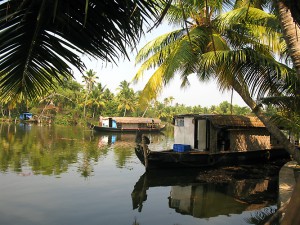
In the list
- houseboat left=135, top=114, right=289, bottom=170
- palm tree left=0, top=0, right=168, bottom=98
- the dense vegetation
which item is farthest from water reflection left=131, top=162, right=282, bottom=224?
the dense vegetation

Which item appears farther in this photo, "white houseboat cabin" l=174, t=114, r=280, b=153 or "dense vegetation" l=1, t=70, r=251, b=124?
"dense vegetation" l=1, t=70, r=251, b=124

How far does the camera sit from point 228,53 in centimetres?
672

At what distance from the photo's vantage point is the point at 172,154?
37.2 feet

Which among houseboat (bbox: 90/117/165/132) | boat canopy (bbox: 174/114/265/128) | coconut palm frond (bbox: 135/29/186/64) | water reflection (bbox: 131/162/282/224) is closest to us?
water reflection (bbox: 131/162/282/224)

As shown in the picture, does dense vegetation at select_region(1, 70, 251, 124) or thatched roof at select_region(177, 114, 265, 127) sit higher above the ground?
dense vegetation at select_region(1, 70, 251, 124)

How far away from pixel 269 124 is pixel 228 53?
89.3 inches

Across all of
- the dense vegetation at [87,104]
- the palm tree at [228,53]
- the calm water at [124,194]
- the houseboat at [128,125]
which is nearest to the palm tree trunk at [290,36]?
the palm tree at [228,53]

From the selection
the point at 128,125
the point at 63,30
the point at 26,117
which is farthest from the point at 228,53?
the point at 26,117

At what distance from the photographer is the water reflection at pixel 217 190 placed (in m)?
7.89

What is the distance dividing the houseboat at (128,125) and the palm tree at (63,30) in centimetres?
3044

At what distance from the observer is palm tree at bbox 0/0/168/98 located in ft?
4.05

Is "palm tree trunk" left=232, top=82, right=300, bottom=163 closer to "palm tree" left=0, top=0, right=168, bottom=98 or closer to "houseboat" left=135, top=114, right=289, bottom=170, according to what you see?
"houseboat" left=135, top=114, right=289, bottom=170

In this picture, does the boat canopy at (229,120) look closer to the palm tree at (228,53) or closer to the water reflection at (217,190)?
the water reflection at (217,190)

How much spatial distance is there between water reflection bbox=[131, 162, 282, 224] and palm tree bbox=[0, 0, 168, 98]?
6.72 meters
